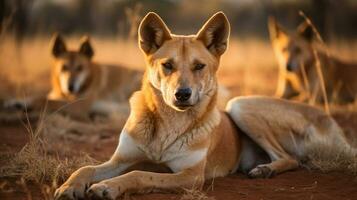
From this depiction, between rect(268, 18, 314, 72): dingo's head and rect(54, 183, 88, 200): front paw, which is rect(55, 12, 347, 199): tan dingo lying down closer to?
rect(54, 183, 88, 200): front paw

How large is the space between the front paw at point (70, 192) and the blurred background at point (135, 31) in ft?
11.4

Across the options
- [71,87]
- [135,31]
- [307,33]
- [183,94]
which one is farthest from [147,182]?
[307,33]

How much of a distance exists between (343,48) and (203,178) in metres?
10.5

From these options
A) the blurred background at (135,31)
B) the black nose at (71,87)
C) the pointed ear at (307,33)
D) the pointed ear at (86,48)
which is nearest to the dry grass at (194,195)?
the blurred background at (135,31)

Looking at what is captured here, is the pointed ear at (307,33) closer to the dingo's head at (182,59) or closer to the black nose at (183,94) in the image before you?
the dingo's head at (182,59)

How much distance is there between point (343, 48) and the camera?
14.4 metres

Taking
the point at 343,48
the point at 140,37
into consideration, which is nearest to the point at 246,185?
the point at 140,37

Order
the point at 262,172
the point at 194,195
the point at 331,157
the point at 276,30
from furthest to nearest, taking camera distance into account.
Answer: the point at 276,30
the point at 331,157
the point at 262,172
the point at 194,195

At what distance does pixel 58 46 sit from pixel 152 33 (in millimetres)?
4975

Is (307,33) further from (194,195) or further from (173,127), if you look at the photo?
(194,195)

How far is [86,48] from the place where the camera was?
1000 centimetres

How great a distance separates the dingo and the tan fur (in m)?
2.74

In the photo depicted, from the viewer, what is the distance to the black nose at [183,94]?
4641mm

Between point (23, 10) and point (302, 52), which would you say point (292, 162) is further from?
point (23, 10)
